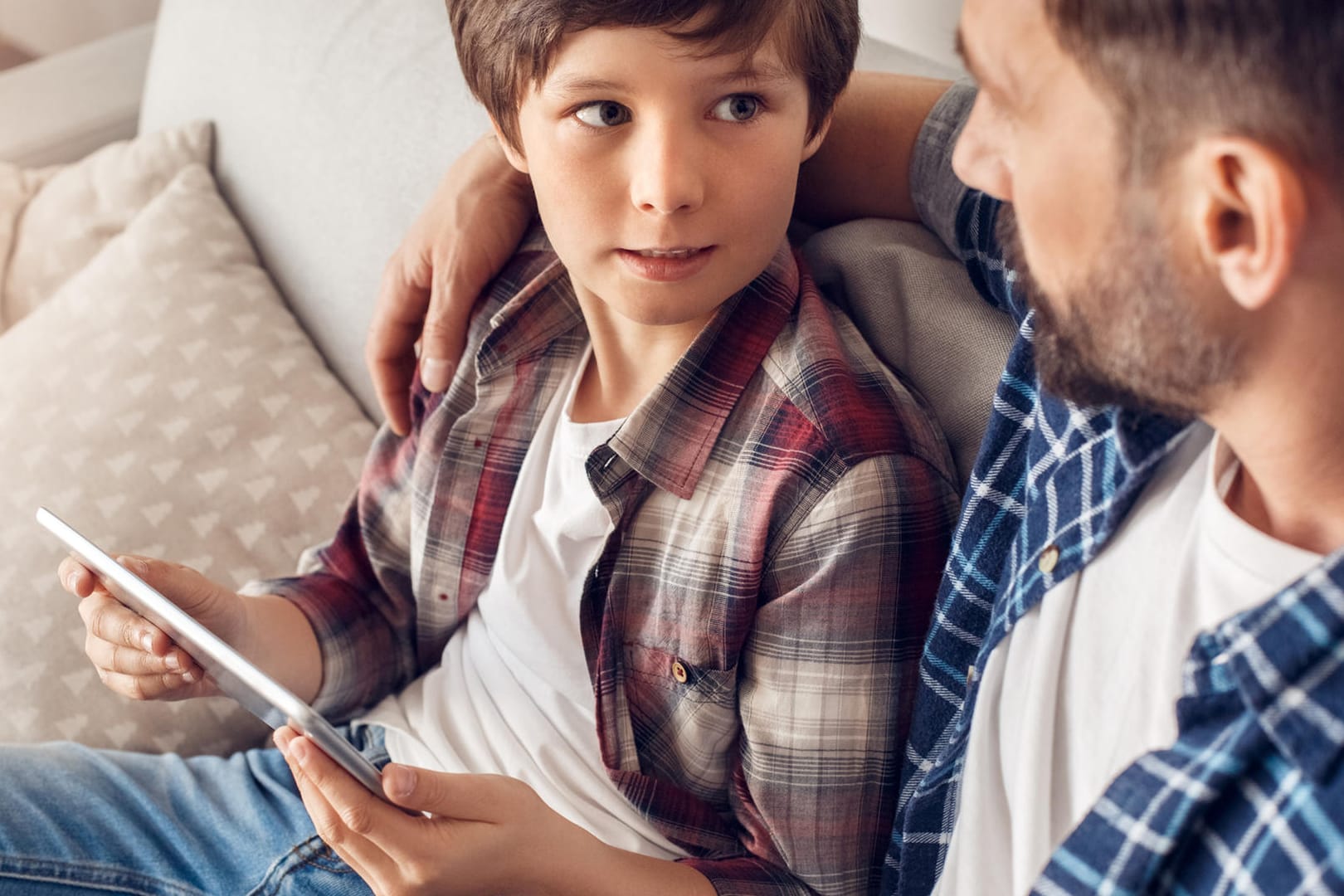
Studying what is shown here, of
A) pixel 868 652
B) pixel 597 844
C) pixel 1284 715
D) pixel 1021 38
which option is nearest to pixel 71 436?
pixel 597 844

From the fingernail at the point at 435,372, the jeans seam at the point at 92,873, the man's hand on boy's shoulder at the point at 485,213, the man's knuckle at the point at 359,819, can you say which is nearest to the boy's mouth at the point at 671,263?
the man's hand on boy's shoulder at the point at 485,213

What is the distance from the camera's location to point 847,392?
34.5 inches

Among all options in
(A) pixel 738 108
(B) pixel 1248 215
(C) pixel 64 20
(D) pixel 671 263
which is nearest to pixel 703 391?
(D) pixel 671 263

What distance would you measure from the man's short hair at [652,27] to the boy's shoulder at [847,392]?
155 millimetres

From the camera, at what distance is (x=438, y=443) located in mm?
1127

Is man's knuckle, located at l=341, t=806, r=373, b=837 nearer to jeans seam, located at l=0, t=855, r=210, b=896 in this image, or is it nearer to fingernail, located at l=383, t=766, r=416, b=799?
fingernail, located at l=383, t=766, r=416, b=799

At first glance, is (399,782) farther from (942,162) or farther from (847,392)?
(942,162)

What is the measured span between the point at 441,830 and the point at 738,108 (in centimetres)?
54

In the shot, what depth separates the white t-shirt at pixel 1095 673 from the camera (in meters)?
0.70

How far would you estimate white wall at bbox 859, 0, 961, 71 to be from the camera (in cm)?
120

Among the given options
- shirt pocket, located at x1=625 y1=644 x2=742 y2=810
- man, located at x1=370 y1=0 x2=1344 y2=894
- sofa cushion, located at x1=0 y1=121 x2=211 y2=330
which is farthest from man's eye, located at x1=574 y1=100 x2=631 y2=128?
sofa cushion, located at x1=0 y1=121 x2=211 y2=330

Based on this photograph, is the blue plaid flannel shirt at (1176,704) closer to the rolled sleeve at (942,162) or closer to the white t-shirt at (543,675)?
the rolled sleeve at (942,162)

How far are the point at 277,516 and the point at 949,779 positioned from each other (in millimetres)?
840

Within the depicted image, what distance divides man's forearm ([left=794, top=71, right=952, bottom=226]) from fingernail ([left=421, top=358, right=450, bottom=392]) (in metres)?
0.37
